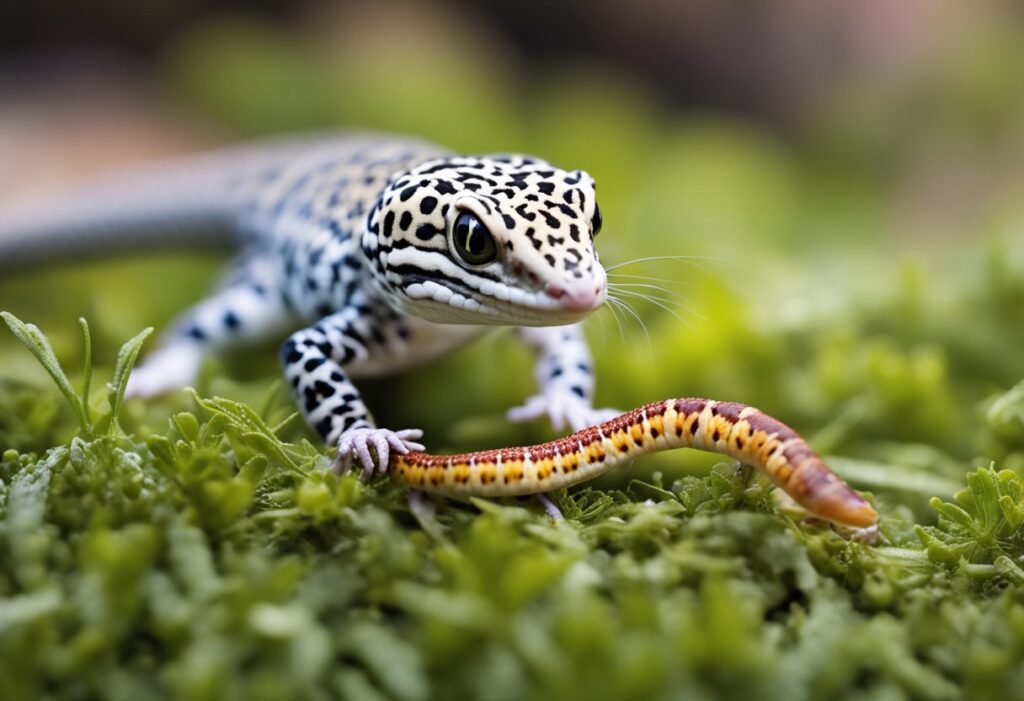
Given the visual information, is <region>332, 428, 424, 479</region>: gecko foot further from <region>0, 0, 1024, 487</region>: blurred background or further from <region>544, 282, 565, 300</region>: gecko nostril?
<region>0, 0, 1024, 487</region>: blurred background

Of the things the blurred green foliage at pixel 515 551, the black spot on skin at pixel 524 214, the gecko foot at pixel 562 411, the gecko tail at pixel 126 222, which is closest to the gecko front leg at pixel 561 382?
the gecko foot at pixel 562 411

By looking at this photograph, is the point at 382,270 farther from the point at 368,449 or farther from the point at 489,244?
the point at 368,449

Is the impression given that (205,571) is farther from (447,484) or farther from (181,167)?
(181,167)

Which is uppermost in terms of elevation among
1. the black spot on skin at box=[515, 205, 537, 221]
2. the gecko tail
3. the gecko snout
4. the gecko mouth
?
the black spot on skin at box=[515, 205, 537, 221]

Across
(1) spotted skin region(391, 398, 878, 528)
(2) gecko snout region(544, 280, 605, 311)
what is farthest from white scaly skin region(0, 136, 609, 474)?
(1) spotted skin region(391, 398, 878, 528)

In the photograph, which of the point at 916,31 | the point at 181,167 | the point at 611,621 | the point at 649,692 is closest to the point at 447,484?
the point at 611,621

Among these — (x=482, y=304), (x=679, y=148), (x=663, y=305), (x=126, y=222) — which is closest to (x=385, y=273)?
(x=482, y=304)

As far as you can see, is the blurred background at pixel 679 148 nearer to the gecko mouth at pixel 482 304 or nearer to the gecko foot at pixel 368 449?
the gecko mouth at pixel 482 304
